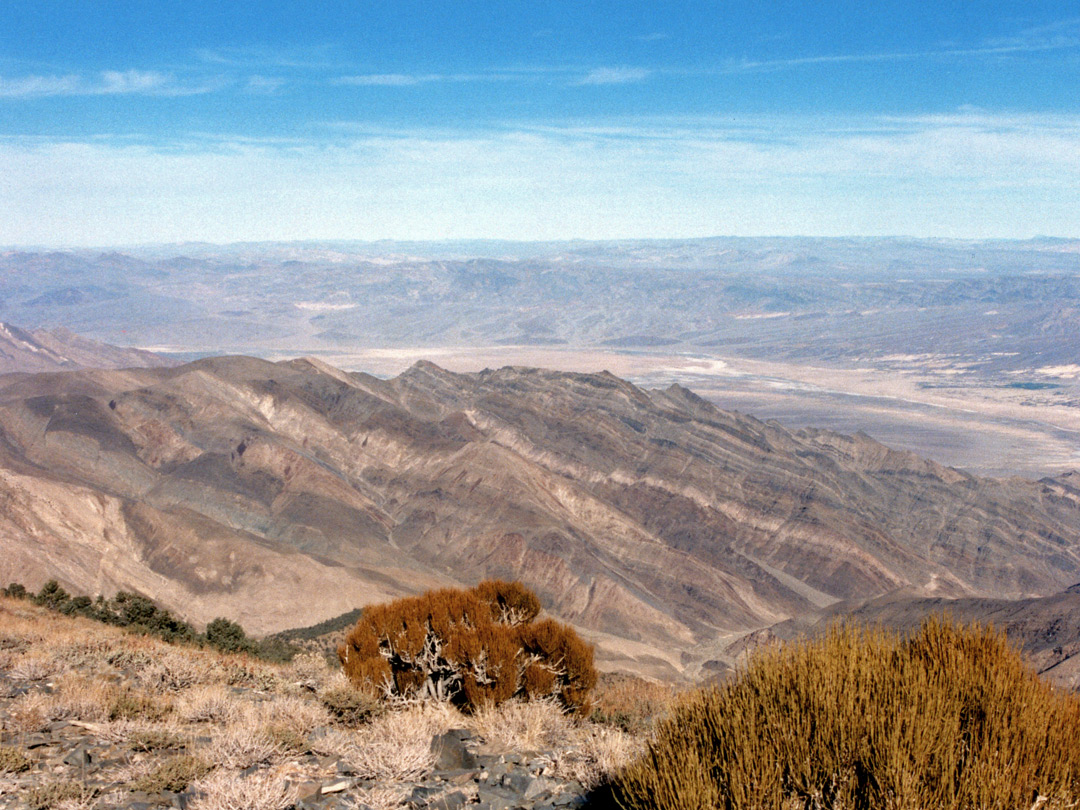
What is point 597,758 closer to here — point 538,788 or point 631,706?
point 538,788

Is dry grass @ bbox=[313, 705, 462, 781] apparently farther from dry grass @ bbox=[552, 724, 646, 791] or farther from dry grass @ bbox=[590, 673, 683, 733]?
Result: dry grass @ bbox=[590, 673, 683, 733]

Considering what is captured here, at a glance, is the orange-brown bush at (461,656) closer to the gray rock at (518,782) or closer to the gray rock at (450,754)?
the gray rock at (450,754)

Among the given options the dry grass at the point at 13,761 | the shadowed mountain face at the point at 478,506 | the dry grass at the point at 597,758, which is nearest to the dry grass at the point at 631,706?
the dry grass at the point at 597,758

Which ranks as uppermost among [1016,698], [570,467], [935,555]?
[1016,698]

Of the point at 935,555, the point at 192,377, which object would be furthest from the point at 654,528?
the point at 192,377

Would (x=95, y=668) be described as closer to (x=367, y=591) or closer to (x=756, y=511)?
(x=367, y=591)

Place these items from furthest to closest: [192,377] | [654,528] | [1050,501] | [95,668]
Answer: [1050,501] → [192,377] → [654,528] → [95,668]

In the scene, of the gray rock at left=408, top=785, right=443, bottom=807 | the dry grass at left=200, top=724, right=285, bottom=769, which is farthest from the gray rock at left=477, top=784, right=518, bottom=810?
the dry grass at left=200, top=724, right=285, bottom=769
